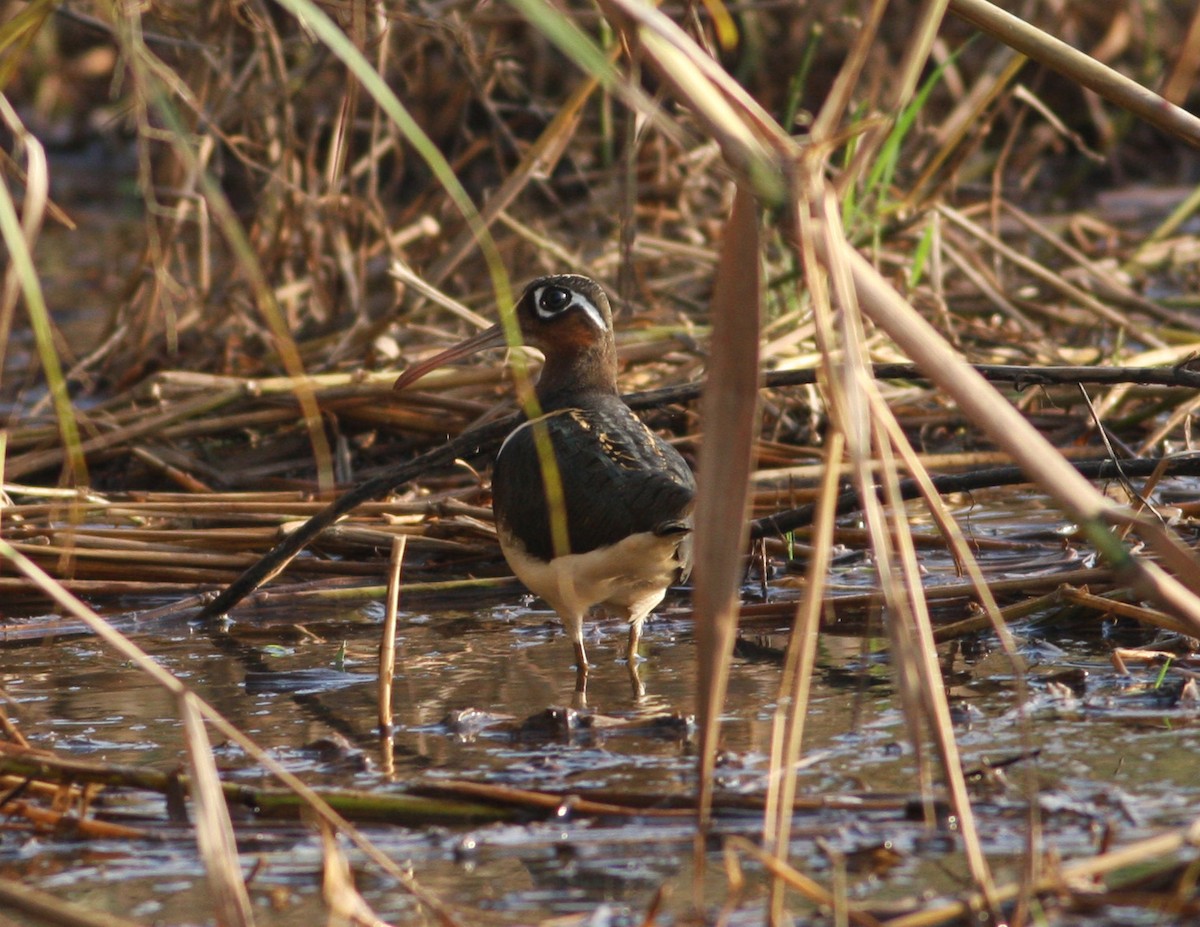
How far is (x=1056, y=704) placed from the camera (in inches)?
139

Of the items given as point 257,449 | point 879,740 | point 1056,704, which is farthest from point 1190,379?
point 257,449

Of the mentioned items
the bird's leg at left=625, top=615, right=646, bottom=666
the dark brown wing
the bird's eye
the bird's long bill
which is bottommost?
the bird's leg at left=625, top=615, right=646, bottom=666

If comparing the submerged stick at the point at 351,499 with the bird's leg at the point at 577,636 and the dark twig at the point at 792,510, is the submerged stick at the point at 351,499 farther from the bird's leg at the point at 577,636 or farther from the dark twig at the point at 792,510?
the bird's leg at the point at 577,636

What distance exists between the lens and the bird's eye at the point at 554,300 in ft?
15.4

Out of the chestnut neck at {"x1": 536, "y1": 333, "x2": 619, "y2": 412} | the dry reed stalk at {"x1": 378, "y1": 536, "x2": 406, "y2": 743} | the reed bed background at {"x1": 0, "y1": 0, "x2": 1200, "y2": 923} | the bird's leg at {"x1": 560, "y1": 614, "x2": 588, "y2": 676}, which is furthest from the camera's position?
the chestnut neck at {"x1": 536, "y1": 333, "x2": 619, "y2": 412}

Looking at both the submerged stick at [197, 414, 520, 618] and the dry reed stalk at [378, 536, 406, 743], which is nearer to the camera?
the dry reed stalk at [378, 536, 406, 743]

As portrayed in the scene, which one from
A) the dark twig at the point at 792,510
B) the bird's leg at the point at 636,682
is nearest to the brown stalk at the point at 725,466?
the dark twig at the point at 792,510

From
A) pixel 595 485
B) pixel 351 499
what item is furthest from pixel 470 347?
pixel 595 485

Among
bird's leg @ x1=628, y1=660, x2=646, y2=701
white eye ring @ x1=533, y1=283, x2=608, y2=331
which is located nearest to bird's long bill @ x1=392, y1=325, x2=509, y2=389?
white eye ring @ x1=533, y1=283, x2=608, y2=331

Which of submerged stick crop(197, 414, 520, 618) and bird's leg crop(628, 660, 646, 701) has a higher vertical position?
submerged stick crop(197, 414, 520, 618)

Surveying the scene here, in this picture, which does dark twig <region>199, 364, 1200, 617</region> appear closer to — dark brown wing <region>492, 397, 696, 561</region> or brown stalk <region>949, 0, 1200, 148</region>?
dark brown wing <region>492, 397, 696, 561</region>

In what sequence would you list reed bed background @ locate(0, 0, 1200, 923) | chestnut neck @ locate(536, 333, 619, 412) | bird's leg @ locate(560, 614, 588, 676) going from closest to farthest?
reed bed background @ locate(0, 0, 1200, 923) < bird's leg @ locate(560, 614, 588, 676) < chestnut neck @ locate(536, 333, 619, 412)

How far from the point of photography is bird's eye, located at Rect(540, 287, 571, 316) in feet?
15.4

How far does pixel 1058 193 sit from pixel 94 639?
8171mm
